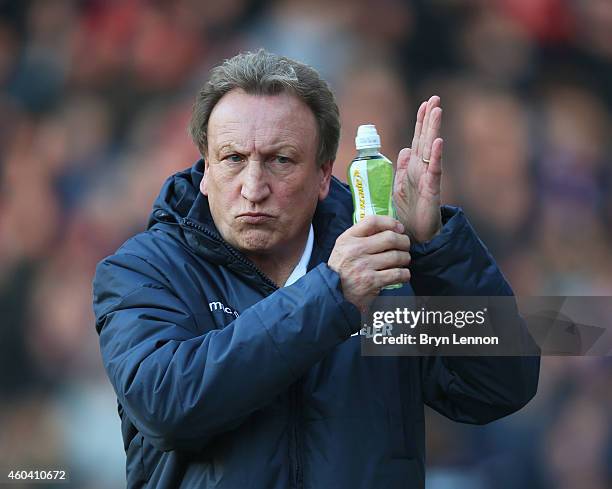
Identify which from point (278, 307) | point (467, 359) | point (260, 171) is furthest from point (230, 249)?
point (467, 359)

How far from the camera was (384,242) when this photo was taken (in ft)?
6.41

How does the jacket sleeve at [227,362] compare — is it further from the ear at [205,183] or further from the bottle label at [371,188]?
the ear at [205,183]

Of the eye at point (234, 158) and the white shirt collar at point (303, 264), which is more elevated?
the eye at point (234, 158)

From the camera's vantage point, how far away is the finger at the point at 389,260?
1.93 m

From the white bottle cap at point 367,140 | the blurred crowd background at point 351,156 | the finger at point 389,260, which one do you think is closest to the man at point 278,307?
the finger at point 389,260

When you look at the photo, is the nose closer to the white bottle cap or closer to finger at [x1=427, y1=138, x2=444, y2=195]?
the white bottle cap

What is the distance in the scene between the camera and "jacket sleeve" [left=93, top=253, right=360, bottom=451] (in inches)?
73.4

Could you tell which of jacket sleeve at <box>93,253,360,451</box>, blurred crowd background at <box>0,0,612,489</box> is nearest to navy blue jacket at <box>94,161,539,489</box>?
jacket sleeve at <box>93,253,360,451</box>

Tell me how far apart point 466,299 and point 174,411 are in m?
0.66

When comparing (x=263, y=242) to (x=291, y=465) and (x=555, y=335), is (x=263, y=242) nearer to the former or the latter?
(x=291, y=465)

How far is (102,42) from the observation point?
4.32m

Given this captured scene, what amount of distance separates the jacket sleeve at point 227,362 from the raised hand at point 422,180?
33 centimetres

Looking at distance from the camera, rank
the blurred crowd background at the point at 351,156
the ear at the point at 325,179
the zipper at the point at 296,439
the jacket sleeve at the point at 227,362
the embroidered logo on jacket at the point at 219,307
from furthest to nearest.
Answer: the blurred crowd background at the point at 351,156 → the ear at the point at 325,179 → the embroidered logo on jacket at the point at 219,307 → the zipper at the point at 296,439 → the jacket sleeve at the point at 227,362

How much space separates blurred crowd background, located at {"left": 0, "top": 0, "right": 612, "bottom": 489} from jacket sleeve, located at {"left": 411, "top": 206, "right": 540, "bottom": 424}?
180 centimetres
